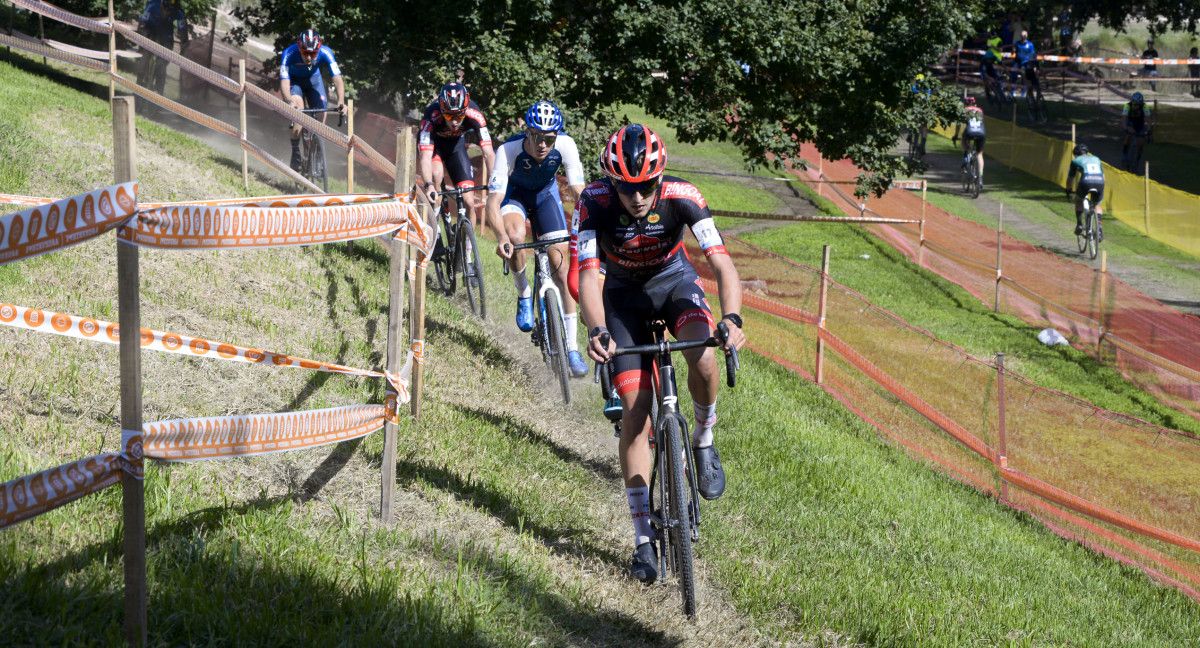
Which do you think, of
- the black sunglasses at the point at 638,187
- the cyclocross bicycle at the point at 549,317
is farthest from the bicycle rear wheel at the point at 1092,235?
the black sunglasses at the point at 638,187

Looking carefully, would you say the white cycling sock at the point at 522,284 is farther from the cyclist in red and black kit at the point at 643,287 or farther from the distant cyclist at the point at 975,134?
the distant cyclist at the point at 975,134

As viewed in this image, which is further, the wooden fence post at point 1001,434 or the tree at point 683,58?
the tree at point 683,58

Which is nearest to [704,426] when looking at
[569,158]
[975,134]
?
[569,158]

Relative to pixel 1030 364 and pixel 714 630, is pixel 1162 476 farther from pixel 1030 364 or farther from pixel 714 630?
pixel 1030 364

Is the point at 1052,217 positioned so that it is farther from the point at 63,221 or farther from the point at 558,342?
the point at 63,221

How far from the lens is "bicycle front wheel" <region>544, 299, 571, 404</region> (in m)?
8.92

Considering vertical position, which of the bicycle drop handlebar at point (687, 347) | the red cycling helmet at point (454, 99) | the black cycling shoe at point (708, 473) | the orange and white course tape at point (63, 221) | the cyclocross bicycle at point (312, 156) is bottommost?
the black cycling shoe at point (708, 473)

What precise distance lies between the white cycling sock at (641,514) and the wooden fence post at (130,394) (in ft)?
8.54

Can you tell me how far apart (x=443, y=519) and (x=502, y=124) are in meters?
13.4

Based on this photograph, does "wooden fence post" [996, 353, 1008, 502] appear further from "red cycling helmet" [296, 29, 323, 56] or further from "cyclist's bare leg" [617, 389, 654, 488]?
"red cycling helmet" [296, 29, 323, 56]

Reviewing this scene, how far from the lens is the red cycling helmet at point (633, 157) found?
574 centimetres

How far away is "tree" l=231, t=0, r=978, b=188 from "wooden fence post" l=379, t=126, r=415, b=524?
12.7 m

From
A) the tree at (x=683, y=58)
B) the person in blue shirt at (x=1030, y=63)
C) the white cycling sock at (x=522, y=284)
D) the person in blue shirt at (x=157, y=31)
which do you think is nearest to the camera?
the white cycling sock at (x=522, y=284)

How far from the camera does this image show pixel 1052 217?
1133 inches
